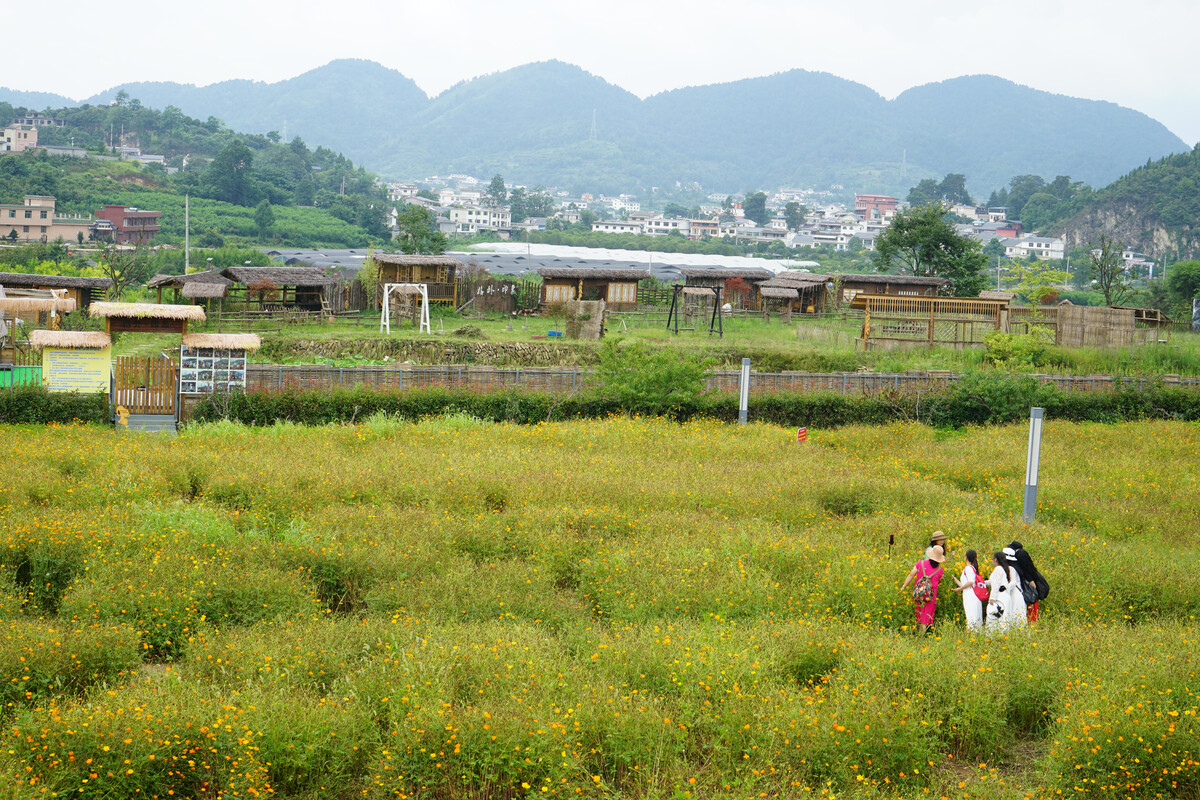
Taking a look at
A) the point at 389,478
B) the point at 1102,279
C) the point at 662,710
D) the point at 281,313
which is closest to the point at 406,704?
the point at 662,710

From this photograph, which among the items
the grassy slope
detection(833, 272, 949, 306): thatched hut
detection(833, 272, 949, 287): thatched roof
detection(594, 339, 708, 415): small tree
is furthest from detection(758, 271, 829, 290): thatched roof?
detection(594, 339, 708, 415): small tree

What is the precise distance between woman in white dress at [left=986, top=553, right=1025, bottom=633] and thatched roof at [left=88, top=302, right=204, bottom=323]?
18762mm

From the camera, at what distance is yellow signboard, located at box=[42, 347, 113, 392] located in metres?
22.3

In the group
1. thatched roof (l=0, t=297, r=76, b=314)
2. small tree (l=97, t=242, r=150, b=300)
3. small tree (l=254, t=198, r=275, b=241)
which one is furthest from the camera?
small tree (l=254, t=198, r=275, b=241)

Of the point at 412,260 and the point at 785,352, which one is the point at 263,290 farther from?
the point at 785,352

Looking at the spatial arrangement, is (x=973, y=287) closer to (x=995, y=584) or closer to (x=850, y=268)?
(x=995, y=584)

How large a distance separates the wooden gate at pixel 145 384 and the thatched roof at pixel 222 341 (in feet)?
2.38

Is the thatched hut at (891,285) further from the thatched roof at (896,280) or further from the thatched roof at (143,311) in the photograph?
the thatched roof at (143,311)

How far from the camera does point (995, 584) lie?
36.0 ft

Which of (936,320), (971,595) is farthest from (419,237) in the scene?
(971,595)

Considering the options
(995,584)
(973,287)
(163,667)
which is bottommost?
(163,667)

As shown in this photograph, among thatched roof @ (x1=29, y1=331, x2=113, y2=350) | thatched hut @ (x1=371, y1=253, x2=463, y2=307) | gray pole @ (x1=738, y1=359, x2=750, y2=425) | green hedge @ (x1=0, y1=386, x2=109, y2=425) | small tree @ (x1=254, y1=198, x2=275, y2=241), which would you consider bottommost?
green hedge @ (x1=0, y1=386, x2=109, y2=425)

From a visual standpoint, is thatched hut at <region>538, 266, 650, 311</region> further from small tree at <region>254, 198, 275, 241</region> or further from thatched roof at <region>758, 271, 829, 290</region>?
small tree at <region>254, 198, 275, 241</region>

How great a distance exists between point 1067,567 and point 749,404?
42.2 feet
